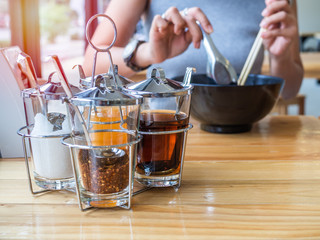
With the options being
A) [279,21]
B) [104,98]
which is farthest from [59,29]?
[104,98]

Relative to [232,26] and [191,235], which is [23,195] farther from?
[232,26]

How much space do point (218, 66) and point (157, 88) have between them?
51 cm

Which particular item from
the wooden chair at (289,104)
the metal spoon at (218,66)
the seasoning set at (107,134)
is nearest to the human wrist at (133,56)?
the metal spoon at (218,66)

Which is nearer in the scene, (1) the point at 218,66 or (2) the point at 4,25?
(1) the point at 218,66

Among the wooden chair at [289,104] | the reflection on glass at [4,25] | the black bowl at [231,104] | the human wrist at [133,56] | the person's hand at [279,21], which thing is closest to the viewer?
the black bowl at [231,104]

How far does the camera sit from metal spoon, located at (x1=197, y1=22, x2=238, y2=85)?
105cm

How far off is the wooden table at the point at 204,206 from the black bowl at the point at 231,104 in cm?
16

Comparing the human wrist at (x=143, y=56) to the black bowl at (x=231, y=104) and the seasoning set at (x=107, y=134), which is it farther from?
the seasoning set at (x=107, y=134)

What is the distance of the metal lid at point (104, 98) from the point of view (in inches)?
19.3

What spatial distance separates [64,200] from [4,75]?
30cm

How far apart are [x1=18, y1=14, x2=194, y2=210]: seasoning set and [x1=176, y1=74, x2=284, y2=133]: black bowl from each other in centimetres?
37

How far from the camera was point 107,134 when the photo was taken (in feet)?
1.73

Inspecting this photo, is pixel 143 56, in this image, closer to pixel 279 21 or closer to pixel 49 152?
pixel 279 21

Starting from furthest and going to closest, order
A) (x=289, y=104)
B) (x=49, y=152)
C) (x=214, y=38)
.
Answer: (x=289, y=104), (x=214, y=38), (x=49, y=152)
